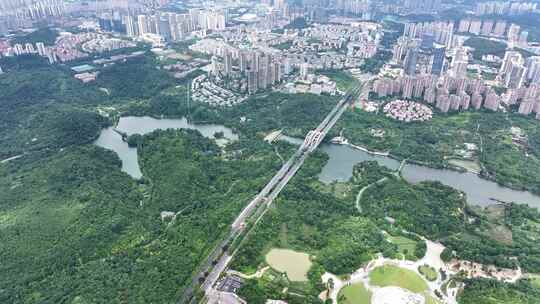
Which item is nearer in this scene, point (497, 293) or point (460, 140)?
point (497, 293)

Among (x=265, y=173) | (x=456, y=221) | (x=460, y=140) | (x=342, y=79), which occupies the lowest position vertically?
(x=456, y=221)

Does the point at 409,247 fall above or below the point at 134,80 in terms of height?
below

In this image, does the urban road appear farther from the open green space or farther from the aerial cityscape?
the open green space

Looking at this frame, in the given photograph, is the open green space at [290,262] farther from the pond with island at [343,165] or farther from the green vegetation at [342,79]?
the green vegetation at [342,79]

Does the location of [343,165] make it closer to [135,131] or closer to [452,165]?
[452,165]

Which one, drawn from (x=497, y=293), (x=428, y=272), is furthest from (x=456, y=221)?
(x=497, y=293)

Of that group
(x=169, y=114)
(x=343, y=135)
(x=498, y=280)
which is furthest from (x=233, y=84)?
(x=498, y=280)
